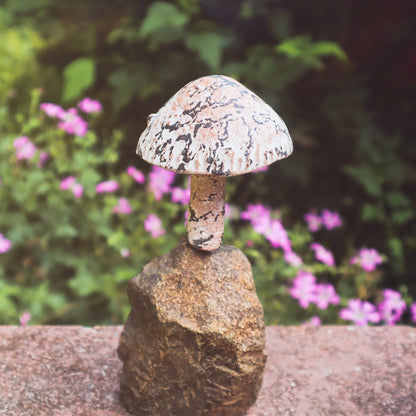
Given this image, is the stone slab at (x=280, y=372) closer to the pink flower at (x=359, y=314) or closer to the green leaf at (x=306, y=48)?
the pink flower at (x=359, y=314)

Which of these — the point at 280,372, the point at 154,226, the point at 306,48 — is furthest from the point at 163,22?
the point at 280,372

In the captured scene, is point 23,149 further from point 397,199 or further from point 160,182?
point 397,199

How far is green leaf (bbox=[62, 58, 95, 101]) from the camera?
3.90 metres

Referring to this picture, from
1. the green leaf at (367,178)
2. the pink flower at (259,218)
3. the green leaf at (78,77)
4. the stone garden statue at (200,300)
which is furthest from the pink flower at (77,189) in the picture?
the green leaf at (367,178)

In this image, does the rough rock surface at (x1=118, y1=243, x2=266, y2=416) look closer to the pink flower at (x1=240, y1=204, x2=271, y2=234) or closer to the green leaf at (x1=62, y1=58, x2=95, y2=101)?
the pink flower at (x1=240, y1=204, x2=271, y2=234)

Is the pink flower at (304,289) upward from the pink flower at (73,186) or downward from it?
downward

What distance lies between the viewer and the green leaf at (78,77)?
3.90m

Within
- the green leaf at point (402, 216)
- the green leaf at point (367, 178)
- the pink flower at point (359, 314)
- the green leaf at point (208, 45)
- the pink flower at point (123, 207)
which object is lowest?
the pink flower at point (359, 314)

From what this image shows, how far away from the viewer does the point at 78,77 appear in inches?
157

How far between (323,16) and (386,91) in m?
0.76

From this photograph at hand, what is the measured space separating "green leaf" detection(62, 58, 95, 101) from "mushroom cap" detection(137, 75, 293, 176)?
209cm

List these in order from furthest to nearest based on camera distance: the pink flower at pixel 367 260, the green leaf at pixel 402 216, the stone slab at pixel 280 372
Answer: the green leaf at pixel 402 216, the pink flower at pixel 367 260, the stone slab at pixel 280 372

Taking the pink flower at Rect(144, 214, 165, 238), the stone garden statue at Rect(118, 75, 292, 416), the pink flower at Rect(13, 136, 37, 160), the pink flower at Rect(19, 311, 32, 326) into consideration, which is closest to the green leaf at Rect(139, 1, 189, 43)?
the pink flower at Rect(13, 136, 37, 160)

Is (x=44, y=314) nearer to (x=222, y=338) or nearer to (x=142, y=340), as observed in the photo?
(x=142, y=340)
